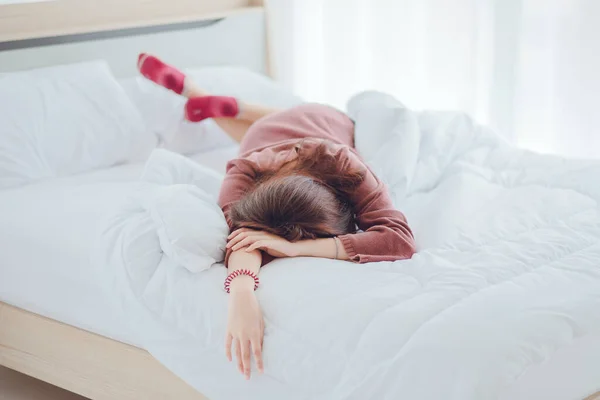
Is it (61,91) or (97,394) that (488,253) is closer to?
(97,394)

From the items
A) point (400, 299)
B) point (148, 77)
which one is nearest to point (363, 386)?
point (400, 299)

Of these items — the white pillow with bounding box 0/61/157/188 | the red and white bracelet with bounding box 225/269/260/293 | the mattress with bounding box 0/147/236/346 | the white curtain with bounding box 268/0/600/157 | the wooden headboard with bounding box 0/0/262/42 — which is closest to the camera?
the red and white bracelet with bounding box 225/269/260/293

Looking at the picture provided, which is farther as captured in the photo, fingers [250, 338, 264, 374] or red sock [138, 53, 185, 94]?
red sock [138, 53, 185, 94]

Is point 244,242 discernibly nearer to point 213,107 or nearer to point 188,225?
point 188,225

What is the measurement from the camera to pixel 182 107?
2.84m

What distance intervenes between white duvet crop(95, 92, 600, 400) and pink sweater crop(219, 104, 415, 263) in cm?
6

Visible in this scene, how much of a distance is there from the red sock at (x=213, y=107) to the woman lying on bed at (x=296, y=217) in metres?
0.56

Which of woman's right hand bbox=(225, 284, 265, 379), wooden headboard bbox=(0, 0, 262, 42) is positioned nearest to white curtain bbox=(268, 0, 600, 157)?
wooden headboard bbox=(0, 0, 262, 42)

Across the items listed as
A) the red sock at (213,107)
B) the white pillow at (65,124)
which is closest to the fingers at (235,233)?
the white pillow at (65,124)

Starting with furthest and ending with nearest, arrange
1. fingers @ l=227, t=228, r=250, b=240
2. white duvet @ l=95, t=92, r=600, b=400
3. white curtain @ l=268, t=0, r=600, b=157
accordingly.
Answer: white curtain @ l=268, t=0, r=600, b=157 < fingers @ l=227, t=228, r=250, b=240 < white duvet @ l=95, t=92, r=600, b=400

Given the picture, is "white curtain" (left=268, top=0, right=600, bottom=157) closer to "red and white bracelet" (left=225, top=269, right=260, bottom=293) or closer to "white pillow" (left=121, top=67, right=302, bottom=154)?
"white pillow" (left=121, top=67, right=302, bottom=154)

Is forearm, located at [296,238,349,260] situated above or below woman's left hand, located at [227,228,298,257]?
below

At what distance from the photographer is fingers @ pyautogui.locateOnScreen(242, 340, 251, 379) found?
5.10 feet

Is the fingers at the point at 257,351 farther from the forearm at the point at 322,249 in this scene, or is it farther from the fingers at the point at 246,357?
the forearm at the point at 322,249
